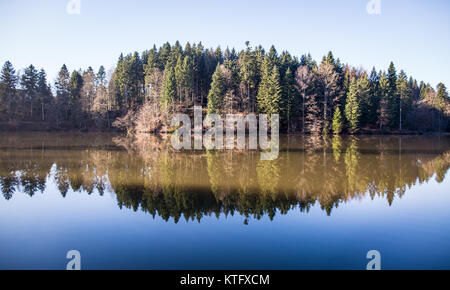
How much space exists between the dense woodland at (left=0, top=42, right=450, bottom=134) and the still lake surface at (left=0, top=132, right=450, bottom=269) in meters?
34.5

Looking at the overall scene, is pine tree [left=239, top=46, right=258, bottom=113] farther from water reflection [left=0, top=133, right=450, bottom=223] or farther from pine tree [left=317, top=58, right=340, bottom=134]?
water reflection [left=0, top=133, right=450, bottom=223]

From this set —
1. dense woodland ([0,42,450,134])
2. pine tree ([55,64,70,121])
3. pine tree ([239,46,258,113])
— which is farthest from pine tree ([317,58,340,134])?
pine tree ([55,64,70,121])

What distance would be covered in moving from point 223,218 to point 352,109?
148 feet

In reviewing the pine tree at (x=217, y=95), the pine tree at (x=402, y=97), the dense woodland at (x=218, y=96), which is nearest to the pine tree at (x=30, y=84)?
the dense woodland at (x=218, y=96)

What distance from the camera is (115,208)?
8.33m

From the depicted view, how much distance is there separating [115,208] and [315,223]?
5509 millimetres

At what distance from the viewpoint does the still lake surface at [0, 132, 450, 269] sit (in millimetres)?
5441

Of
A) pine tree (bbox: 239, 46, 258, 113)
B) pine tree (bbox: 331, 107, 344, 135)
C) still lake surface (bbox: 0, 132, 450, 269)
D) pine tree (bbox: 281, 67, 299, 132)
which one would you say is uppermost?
pine tree (bbox: 239, 46, 258, 113)

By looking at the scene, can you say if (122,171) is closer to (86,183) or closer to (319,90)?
(86,183)

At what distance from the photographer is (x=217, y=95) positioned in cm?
4575

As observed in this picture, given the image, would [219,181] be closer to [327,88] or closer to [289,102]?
[289,102]
